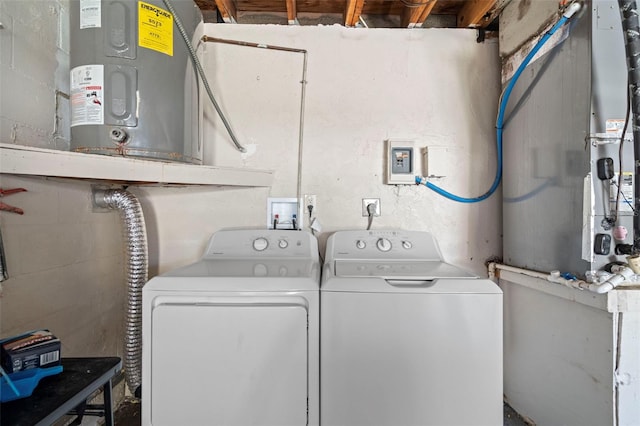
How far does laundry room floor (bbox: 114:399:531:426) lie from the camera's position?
4.83 ft

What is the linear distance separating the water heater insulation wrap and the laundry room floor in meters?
1.38

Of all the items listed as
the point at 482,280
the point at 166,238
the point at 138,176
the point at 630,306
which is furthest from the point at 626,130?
the point at 166,238

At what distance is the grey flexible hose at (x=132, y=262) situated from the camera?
137 cm

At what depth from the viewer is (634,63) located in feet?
3.21

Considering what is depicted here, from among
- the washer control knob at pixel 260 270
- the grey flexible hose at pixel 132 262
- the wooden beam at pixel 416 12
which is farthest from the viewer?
the wooden beam at pixel 416 12

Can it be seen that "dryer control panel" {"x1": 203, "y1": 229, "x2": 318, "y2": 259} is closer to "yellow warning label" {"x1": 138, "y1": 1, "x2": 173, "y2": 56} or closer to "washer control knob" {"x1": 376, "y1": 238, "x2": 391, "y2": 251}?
"washer control knob" {"x1": 376, "y1": 238, "x2": 391, "y2": 251}

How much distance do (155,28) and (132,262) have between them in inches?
39.8

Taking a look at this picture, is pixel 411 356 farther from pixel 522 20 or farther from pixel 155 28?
pixel 522 20

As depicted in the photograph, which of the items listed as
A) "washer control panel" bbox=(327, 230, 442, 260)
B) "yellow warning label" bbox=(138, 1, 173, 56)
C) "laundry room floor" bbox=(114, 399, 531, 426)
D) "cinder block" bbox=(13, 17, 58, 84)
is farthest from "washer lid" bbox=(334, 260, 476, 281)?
"cinder block" bbox=(13, 17, 58, 84)

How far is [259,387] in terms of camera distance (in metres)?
0.99

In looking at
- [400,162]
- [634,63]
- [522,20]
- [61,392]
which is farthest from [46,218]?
[522,20]

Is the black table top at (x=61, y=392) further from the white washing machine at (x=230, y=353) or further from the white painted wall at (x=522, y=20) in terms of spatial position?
the white painted wall at (x=522, y=20)

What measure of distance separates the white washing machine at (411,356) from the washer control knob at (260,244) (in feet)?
1.77

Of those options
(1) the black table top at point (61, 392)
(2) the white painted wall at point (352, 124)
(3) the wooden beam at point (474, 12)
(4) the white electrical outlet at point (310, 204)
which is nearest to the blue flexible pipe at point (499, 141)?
(2) the white painted wall at point (352, 124)
